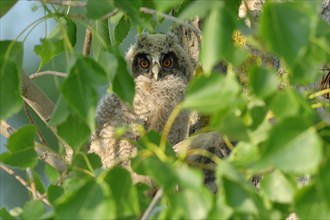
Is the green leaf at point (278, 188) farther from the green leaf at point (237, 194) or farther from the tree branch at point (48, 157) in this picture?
the tree branch at point (48, 157)

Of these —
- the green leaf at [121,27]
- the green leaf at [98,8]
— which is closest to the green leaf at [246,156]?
the green leaf at [98,8]

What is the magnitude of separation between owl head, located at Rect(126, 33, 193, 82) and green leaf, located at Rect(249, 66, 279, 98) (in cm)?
355

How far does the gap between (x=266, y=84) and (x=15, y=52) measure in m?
0.57

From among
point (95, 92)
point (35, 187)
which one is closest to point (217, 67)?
point (35, 187)

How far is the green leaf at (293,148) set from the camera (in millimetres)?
1352

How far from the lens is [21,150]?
5.89ft

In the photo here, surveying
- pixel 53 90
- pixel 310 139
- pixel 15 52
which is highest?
pixel 15 52

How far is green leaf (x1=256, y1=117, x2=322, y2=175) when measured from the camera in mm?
1352

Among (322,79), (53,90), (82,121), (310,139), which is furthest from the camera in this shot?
(53,90)

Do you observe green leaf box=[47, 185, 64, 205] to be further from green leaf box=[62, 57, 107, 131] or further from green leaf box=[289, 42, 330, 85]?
green leaf box=[289, 42, 330, 85]

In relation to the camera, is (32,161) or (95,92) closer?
(95,92)

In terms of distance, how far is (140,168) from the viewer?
5.98ft

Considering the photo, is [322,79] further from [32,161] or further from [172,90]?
[172,90]

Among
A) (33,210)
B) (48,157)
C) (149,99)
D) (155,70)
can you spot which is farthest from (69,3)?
(155,70)
